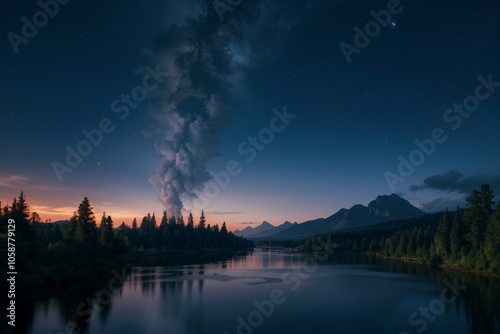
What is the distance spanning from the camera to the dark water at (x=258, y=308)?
32.6 meters

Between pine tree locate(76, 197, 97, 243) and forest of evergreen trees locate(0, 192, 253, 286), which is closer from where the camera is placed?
forest of evergreen trees locate(0, 192, 253, 286)

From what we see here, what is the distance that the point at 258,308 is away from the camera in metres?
41.8

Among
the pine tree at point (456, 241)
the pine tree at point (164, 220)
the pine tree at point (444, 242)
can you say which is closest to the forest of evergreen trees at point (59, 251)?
the pine tree at point (456, 241)

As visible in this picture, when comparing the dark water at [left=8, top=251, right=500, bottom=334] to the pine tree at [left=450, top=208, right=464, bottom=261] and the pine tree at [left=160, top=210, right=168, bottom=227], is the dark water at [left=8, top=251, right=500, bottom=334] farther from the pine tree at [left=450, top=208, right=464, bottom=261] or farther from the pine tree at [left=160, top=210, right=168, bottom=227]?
the pine tree at [left=160, top=210, right=168, bottom=227]

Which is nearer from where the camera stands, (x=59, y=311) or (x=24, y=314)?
(x=24, y=314)

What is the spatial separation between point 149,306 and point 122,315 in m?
5.35

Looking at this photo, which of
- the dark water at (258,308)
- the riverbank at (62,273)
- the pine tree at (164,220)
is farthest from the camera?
the pine tree at (164,220)

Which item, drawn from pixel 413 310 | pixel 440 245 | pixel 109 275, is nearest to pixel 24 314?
pixel 109 275

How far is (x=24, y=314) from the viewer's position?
34.3m

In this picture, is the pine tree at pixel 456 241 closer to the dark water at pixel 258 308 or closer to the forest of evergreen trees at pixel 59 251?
the dark water at pixel 258 308

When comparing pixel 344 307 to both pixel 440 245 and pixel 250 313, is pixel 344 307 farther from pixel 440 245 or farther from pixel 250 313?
pixel 440 245

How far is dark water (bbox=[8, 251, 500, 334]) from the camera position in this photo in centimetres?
3259

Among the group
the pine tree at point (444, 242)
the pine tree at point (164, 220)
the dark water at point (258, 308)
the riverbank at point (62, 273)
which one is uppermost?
the pine tree at point (164, 220)

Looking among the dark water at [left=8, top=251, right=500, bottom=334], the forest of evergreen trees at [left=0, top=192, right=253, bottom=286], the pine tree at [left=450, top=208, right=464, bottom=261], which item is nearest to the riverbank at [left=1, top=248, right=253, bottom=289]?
the forest of evergreen trees at [left=0, top=192, right=253, bottom=286]
